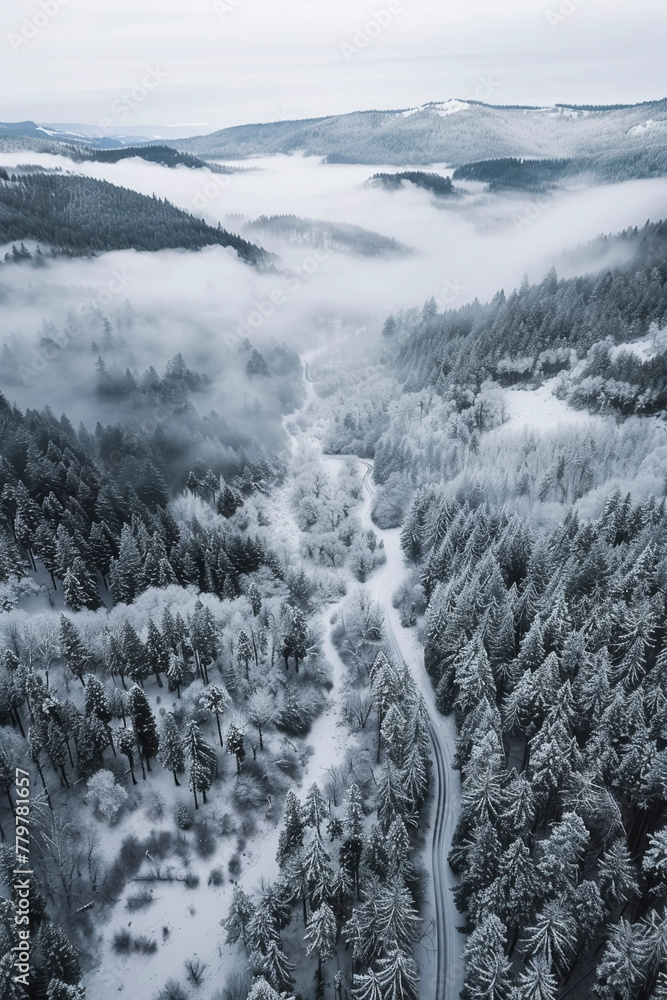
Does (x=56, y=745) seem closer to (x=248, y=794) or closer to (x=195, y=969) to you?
(x=248, y=794)

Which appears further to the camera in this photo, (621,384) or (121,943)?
(621,384)

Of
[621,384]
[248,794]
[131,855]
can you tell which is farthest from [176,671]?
[621,384]

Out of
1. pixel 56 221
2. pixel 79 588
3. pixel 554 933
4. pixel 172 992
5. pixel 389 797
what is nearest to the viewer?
pixel 554 933

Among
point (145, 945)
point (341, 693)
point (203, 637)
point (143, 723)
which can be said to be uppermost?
point (203, 637)

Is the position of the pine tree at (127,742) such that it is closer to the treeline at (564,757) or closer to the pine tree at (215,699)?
the pine tree at (215,699)

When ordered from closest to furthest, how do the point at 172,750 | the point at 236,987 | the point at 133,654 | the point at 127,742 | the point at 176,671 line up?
the point at 236,987 → the point at 172,750 → the point at 127,742 → the point at 133,654 → the point at 176,671

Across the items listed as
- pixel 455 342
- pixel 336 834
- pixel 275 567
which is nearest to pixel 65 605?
pixel 275 567
